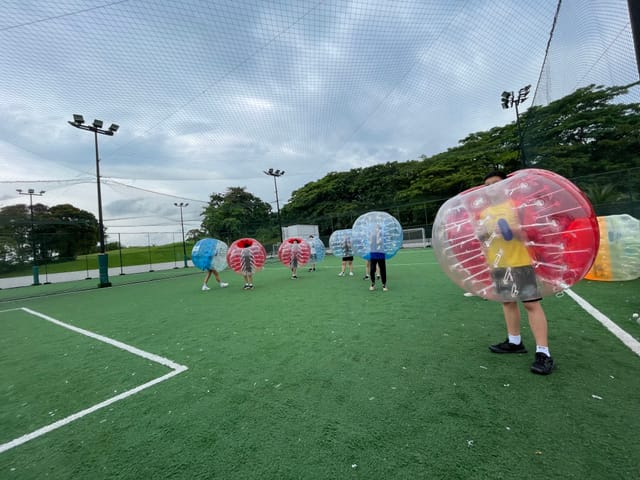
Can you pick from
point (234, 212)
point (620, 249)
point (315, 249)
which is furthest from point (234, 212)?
point (620, 249)

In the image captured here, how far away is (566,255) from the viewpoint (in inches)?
88.1

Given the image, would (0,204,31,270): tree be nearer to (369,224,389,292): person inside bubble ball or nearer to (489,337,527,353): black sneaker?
(369,224,389,292): person inside bubble ball

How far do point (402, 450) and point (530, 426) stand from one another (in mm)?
844

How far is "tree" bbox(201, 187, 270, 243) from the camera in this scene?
38688 millimetres

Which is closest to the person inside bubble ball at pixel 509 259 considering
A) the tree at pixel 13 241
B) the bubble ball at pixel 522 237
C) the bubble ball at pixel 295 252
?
the bubble ball at pixel 522 237

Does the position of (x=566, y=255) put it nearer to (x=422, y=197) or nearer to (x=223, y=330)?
(x=223, y=330)

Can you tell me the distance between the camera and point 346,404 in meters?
2.19

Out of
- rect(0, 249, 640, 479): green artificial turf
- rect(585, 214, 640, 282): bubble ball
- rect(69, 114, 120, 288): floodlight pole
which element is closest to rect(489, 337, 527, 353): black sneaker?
rect(0, 249, 640, 479): green artificial turf

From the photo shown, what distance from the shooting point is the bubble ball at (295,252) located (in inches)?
438

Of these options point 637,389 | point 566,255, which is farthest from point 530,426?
point 566,255

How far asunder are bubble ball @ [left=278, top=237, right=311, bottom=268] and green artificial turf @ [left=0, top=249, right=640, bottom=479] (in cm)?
669

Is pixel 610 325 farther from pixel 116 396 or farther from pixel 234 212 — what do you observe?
pixel 234 212

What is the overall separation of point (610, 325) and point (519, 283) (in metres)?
2.16

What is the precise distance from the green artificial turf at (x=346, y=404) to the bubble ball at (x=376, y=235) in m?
2.56
